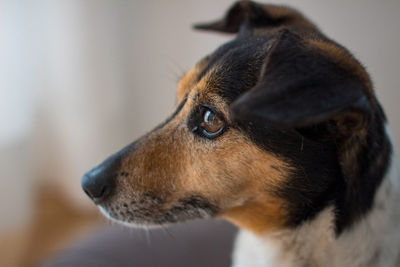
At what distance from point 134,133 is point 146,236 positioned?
1.51m

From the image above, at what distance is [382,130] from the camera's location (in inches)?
44.8

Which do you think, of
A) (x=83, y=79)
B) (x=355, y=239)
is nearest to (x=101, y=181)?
(x=355, y=239)

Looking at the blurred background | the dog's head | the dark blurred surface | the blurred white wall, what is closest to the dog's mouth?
the dog's head

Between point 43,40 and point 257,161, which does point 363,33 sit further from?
point 43,40

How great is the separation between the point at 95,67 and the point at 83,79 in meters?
0.11

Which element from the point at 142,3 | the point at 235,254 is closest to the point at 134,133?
the point at 142,3

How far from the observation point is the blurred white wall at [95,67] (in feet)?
7.73

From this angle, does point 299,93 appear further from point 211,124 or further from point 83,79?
point 83,79

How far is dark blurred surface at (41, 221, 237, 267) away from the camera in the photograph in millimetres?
1759

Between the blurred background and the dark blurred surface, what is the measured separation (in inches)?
19.1

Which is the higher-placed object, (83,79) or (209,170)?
(209,170)

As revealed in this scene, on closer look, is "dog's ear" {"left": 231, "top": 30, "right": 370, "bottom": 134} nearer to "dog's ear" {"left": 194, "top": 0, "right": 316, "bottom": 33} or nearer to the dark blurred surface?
"dog's ear" {"left": 194, "top": 0, "right": 316, "bottom": 33}

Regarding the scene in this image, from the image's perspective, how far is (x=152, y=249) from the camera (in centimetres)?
180

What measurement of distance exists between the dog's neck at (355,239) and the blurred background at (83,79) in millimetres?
1155
